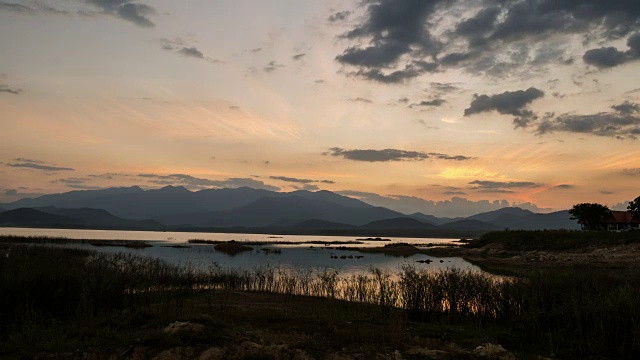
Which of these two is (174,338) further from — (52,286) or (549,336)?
(549,336)

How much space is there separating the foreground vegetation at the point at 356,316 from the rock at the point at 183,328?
1.01 ft

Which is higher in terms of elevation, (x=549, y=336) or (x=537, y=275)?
(x=537, y=275)

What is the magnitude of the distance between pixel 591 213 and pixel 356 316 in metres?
85.9

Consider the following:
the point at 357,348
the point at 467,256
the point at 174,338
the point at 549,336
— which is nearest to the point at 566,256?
the point at 467,256

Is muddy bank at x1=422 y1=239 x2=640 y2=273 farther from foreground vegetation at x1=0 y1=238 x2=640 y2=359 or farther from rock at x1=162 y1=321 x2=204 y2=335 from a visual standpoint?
rock at x1=162 y1=321 x2=204 y2=335

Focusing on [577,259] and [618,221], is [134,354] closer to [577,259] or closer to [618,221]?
[577,259]

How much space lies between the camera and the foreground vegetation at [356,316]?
501 inches

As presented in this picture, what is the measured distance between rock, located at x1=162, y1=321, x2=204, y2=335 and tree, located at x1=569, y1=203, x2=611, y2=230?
92.8 meters

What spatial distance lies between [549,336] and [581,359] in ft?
4.86

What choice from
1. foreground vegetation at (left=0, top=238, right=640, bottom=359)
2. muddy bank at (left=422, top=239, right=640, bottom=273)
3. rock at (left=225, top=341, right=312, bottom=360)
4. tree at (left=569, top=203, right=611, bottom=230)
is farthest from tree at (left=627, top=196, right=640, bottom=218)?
rock at (left=225, top=341, right=312, bottom=360)

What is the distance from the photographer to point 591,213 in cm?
8525

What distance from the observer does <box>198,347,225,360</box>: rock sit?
11230mm

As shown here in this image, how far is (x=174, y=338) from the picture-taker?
11914 millimetres

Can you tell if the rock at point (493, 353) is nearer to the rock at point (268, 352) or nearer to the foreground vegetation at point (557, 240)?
the rock at point (268, 352)
